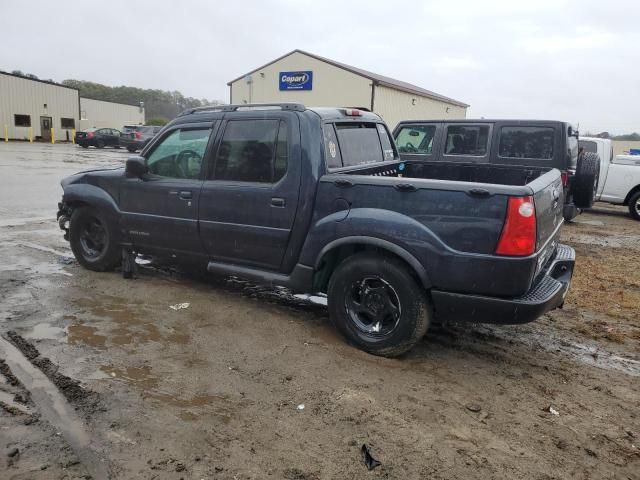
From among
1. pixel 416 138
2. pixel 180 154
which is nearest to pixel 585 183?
pixel 416 138

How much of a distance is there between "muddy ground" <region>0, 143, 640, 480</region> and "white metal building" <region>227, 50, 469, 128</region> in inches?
976

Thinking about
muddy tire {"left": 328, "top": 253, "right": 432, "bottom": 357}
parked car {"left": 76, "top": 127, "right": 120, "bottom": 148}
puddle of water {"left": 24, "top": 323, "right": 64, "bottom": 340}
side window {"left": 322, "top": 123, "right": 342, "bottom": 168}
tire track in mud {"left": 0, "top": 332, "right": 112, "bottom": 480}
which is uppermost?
parked car {"left": 76, "top": 127, "right": 120, "bottom": 148}

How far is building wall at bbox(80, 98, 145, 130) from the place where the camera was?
45219 millimetres

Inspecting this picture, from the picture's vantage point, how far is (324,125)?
4.32 meters

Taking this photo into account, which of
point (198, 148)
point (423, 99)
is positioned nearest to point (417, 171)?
point (198, 148)

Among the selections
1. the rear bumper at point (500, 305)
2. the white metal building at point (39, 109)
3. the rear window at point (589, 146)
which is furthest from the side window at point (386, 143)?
the white metal building at point (39, 109)

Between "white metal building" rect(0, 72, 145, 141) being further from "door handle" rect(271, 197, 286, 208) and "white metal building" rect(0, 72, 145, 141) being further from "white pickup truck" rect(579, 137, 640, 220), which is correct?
"door handle" rect(271, 197, 286, 208)

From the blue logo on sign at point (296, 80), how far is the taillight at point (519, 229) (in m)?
29.2

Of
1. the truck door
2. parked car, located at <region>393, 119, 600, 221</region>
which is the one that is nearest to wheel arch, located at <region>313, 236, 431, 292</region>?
the truck door

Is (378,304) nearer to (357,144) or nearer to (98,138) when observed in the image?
(357,144)

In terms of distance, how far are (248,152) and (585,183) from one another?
489cm

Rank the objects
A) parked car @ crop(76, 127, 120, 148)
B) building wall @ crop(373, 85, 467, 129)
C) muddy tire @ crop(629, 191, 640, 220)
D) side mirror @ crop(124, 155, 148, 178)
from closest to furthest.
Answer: side mirror @ crop(124, 155, 148, 178), muddy tire @ crop(629, 191, 640, 220), building wall @ crop(373, 85, 467, 129), parked car @ crop(76, 127, 120, 148)

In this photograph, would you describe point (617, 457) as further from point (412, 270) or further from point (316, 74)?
point (316, 74)

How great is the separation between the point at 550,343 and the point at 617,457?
162 centimetres
